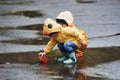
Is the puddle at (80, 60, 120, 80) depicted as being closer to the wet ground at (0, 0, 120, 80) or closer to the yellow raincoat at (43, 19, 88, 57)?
the wet ground at (0, 0, 120, 80)

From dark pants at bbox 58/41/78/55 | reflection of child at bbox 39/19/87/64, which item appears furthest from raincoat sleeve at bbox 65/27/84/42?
dark pants at bbox 58/41/78/55

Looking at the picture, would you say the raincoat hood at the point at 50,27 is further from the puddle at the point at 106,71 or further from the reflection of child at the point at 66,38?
the puddle at the point at 106,71

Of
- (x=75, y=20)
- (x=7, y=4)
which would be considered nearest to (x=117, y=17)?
(x=75, y=20)

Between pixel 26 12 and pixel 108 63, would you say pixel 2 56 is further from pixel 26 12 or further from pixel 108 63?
pixel 26 12

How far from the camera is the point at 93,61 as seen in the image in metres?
8.99

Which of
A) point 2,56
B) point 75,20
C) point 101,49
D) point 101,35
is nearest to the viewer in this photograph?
point 2,56

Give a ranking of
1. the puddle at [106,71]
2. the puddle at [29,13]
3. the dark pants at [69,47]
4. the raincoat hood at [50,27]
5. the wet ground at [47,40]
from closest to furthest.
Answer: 1. the puddle at [106,71]
2. the wet ground at [47,40]
3. the raincoat hood at [50,27]
4. the dark pants at [69,47]
5. the puddle at [29,13]

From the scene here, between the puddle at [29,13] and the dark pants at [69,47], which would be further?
the puddle at [29,13]

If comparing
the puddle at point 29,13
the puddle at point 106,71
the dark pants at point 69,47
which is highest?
the dark pants at point 69,47

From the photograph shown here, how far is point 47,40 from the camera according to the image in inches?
444

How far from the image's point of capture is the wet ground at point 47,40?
319 inches

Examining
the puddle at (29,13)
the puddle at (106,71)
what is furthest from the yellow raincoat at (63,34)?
the puddle at (29,13)

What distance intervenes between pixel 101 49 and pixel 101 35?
80.1 inches

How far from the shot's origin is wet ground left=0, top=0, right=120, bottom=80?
8094 mm
